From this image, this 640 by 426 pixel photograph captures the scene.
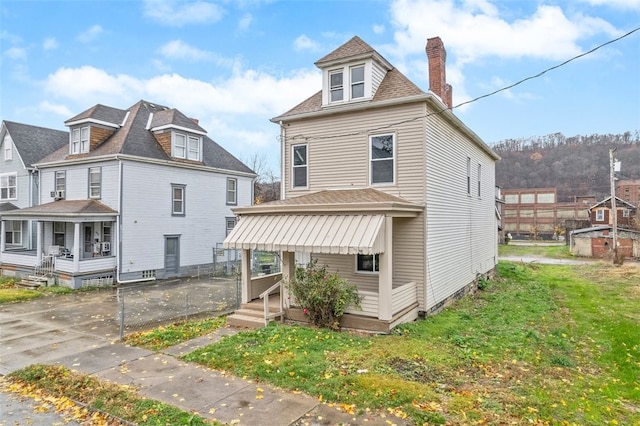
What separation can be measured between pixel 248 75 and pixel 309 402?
87.7ft

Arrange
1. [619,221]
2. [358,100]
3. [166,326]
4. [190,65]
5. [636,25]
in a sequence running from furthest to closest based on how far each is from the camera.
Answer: [619,221], [190,65], [358,100], [166,326], [636,25]

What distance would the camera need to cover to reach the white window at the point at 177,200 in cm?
2214

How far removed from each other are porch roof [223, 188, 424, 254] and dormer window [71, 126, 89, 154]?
48.2 ft

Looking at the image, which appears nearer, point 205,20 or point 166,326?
point 166,326

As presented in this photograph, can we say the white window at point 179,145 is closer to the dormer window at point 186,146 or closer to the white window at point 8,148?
the dormer window at point 186,146

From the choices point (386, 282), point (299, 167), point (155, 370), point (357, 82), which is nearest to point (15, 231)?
point (299, 167)

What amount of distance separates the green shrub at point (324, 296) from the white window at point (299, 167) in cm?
440

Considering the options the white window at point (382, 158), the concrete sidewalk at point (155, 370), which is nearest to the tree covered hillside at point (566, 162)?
the white window at point (382, 158)

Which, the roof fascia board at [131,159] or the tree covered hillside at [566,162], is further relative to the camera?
the tree covered hillside at [566,162]

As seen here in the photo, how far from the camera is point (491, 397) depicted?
6266mm

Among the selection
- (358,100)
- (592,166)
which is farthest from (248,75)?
(592,166)

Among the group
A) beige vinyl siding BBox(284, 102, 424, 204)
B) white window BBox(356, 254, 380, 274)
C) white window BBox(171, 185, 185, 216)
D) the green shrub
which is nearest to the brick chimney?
beige vinyl siding BBox(284, 102, 424, 204)

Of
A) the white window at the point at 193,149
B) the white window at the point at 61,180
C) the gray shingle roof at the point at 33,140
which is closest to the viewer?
the white window at the point at 61,180

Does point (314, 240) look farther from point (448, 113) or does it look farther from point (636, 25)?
point (636, 25)
